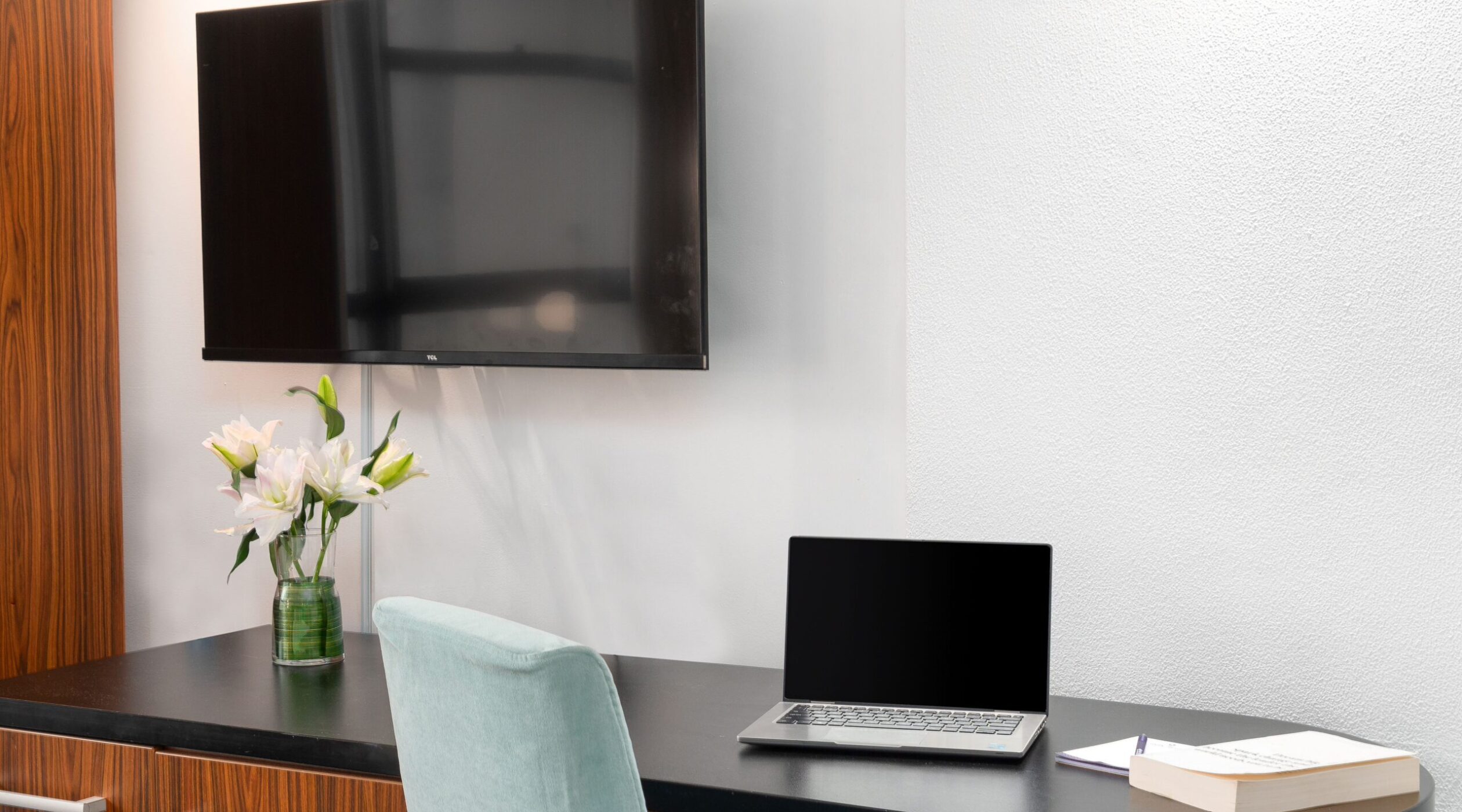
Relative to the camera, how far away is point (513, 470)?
211 cm

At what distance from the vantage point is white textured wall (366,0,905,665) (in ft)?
6.05

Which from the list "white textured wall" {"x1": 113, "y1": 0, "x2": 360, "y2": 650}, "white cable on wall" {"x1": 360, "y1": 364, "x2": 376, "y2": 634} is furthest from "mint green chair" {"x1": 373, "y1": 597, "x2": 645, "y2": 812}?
"white textured wall" {"x1": 113, "y1": 0, "x2": 360, "y2": 650}

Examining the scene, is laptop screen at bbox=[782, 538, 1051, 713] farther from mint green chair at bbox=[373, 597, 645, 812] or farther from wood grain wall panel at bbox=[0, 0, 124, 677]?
wood grain wall panel at bbox=[0, 0, 124, 677]

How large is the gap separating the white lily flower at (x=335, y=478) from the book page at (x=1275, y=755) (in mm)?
1170

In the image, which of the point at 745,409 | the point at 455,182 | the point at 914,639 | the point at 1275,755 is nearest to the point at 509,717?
the point at 914,639

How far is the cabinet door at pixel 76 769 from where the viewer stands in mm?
1655

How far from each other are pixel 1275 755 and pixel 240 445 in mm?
1477

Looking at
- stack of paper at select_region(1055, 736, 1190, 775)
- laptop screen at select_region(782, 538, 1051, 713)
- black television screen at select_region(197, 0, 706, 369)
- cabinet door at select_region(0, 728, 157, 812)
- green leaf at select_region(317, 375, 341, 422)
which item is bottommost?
cabinet door at select_region(0, 728, 157, 812)

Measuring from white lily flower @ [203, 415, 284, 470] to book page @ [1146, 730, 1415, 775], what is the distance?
4.42 ft

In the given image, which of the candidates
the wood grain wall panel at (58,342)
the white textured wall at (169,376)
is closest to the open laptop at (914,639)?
the white textured wall at (169,376)

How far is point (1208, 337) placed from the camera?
5.31ft

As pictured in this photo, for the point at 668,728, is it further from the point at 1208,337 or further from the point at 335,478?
the point at 1208,337

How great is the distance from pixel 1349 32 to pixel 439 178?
1.31 meters

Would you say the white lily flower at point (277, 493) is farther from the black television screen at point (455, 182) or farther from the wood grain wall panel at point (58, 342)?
the wood grain wall panel at point (58, 342)
